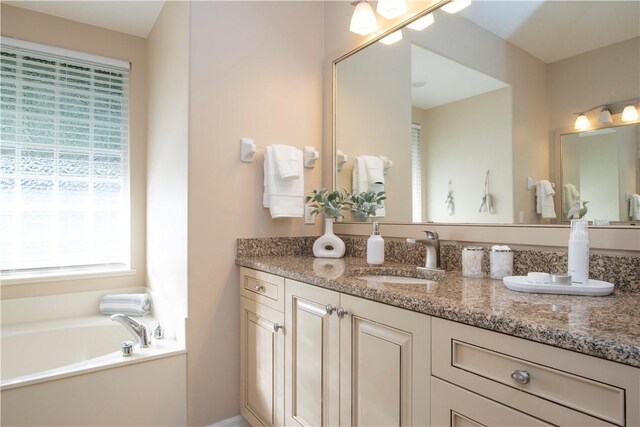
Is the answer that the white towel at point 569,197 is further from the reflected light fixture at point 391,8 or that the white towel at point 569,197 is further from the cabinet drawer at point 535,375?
the reflected light fixture at point 391,8

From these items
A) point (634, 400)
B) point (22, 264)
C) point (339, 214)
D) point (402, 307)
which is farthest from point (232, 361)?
point (634, 400)

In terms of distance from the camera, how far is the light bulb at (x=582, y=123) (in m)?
1.24

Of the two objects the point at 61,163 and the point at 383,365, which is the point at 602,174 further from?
the point at 61,163

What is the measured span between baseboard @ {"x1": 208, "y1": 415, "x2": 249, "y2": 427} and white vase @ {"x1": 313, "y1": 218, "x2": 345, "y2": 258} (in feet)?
3.05

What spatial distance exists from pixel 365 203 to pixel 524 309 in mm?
1260

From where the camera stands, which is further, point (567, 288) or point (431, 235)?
point (431, 235)

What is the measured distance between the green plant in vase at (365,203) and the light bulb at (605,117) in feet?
3.23

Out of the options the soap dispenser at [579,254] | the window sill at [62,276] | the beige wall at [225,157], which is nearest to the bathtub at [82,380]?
the beige wall at [225,157]

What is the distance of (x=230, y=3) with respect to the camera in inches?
78.9

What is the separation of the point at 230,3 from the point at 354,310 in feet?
5.72

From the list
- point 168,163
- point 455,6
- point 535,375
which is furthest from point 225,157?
point 535,375

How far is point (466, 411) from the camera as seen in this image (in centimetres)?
88

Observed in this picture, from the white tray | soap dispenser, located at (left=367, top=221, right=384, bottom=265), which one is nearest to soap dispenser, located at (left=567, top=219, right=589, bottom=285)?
the white tray

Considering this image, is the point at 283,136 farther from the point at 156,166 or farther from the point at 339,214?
the point at 156,166
